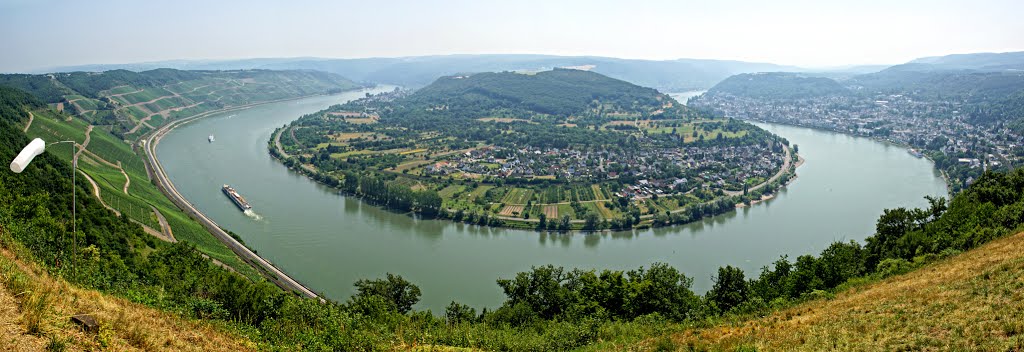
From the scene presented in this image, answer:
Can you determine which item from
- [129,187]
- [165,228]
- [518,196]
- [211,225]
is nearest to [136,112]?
[129,187]

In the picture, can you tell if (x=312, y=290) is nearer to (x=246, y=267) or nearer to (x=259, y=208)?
(x=246, y=267)

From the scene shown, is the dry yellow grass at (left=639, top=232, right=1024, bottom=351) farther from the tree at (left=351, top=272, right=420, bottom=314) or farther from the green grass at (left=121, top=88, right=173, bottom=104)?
the green grass at (left=121, top=88, right=173, bottom=104)

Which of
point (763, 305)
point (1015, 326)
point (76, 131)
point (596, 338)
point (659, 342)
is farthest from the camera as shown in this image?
point (76, 131)

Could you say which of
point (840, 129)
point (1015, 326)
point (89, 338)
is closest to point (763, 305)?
point (1015, 326)

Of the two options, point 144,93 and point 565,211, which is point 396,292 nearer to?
point 565,211

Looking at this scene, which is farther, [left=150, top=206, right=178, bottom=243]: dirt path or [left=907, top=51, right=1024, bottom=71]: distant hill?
[left=907, top=51, right=1024, bottom=71]: distant hill

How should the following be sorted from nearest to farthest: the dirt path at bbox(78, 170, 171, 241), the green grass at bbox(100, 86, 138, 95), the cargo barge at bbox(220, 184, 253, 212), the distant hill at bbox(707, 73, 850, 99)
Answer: the dirt path at bbox(78, 170, 171, 241)
the cargo barge at bbox(220, 184, 253, 212)
the green grass at bbox(100, 86, 138, 95)
the distant hill at bbox(707, 73, 850, 99)

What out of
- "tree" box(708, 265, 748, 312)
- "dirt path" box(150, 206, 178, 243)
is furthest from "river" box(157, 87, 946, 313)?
"tree" box(708, 265, 748, 312)

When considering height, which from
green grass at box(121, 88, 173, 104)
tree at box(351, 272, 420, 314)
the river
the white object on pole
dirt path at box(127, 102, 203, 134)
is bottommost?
the river
